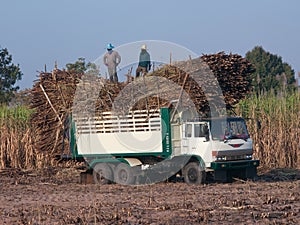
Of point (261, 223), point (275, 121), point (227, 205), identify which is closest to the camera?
point (261, 223)

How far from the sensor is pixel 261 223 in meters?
10.9

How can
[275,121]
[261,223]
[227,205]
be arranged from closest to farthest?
1. [261,223]
2. [227,205]
3. [275,121]

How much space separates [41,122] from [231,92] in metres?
5.74

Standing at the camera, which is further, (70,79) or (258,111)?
(258,111)

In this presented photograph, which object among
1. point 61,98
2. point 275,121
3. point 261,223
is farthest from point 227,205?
point 275,121

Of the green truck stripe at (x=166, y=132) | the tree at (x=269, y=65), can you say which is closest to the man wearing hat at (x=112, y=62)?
the green truck stripe at (x=166, y=132)

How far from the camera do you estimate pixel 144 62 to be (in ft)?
61.6

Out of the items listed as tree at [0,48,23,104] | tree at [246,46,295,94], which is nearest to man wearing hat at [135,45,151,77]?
tree at [0,48,23,104]

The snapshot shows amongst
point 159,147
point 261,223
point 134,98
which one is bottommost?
point 261,223

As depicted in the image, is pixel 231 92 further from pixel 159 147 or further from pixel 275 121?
pixel 275 121

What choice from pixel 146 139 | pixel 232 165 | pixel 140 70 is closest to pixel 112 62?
pixel 140 70

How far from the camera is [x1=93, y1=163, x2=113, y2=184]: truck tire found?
18750mm

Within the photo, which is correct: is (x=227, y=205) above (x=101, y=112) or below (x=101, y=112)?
below

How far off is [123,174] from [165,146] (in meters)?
1.65
